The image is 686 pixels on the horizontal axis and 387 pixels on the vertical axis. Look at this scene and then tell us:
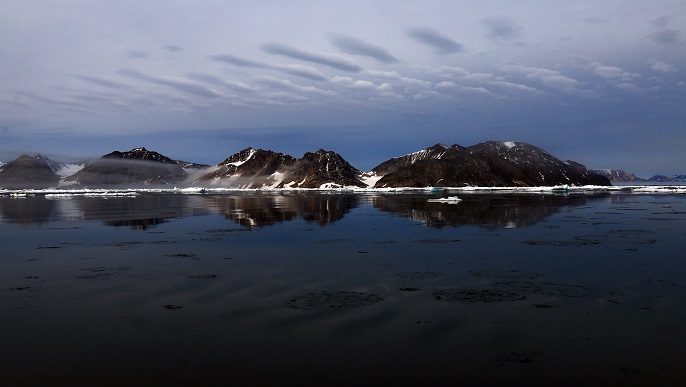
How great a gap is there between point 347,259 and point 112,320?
11986mm

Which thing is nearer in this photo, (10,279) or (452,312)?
(452,312)

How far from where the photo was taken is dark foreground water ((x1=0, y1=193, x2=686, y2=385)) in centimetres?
980

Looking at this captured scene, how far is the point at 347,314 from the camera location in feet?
44.4

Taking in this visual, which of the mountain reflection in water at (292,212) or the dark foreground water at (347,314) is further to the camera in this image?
the mountain reflection in water at (292,212)

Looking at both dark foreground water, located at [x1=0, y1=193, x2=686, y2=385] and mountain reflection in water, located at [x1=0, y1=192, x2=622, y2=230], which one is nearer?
dark foreground water, located at [x1=0, y1=193, x2=686, y2=385]

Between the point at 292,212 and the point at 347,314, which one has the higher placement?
the point at 292,212

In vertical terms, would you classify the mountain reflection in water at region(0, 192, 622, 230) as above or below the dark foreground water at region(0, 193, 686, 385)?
above

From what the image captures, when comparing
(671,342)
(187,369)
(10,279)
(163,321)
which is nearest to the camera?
(187,369)

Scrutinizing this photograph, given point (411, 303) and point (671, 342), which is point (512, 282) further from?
point (671, 342)

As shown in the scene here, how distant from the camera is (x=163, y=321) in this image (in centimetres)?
1316

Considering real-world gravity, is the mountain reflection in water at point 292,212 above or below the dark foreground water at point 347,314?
above

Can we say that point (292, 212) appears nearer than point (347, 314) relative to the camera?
No

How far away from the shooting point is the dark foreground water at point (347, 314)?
980cm

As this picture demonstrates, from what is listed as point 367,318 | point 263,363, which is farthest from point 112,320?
point 367,318
